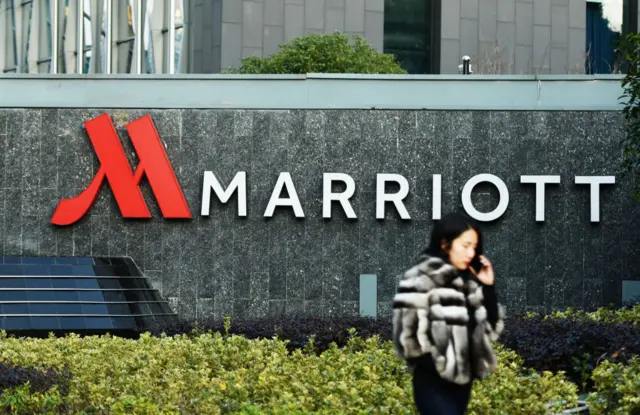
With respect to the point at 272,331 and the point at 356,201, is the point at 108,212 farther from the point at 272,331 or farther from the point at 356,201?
the point at 272,331

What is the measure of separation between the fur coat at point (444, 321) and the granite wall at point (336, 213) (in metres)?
12.7

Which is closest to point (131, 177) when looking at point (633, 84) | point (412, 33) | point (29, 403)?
point (633, 84)

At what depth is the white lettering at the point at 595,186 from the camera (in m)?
20.4

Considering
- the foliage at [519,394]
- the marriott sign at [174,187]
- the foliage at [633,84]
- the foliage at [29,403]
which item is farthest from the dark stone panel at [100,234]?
the foliage at [519,394]

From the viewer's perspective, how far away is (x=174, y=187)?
68.0 ft

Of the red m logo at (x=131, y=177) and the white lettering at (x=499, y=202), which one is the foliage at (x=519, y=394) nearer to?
the white lettering at (x=499, y=202)

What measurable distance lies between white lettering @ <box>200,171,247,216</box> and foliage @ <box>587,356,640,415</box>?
10.7m

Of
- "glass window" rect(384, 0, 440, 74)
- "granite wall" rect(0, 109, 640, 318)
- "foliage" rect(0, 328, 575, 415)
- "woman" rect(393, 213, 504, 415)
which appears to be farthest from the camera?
"glass window" rect(384, 0, 440, 74)

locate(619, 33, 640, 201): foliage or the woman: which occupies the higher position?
locate(619, 33, 640, 201): foliage

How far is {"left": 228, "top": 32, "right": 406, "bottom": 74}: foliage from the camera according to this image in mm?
33125

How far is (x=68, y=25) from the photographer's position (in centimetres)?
4150

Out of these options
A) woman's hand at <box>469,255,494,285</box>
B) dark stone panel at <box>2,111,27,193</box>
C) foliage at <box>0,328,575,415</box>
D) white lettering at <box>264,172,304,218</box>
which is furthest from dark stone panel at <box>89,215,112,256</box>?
woman's hand at <box>469,255,494,285</box>

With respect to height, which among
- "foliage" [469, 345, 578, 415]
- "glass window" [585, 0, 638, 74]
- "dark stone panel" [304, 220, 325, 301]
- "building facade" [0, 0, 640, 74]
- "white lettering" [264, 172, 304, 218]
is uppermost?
"glass window" [585, 0, 638, 74]

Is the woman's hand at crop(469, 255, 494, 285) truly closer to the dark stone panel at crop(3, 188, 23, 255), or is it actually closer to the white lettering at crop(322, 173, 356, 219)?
the white lettering at crop(322, 173, 356, 219)
